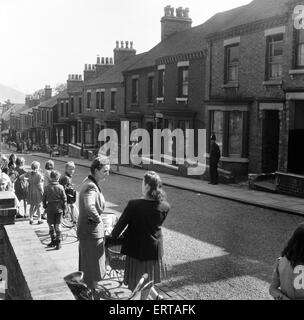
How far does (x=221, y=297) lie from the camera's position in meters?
7.57

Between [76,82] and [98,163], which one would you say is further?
[76,82]

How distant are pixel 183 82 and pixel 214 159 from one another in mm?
8223

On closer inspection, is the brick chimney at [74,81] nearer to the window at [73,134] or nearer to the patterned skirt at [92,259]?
the window at [73,134]

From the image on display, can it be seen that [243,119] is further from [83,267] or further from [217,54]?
[83,267]

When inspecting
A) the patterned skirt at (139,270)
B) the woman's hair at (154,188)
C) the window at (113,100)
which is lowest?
the patterned skirt at (139,270)

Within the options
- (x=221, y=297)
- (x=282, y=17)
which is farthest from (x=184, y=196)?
(x=221, y=297)

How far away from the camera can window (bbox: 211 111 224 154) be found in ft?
76.5

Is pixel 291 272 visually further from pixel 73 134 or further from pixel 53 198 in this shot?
pixel 73 134

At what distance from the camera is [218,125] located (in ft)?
77.7

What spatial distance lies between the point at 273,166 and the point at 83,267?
15.3 m

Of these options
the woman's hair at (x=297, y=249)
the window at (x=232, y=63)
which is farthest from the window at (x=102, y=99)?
the woman's hair at (x=297, y=249)

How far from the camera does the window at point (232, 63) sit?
73.9 ft

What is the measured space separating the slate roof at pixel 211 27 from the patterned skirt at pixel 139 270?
14.7 metres

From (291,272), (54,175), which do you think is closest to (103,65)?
(54,175)
